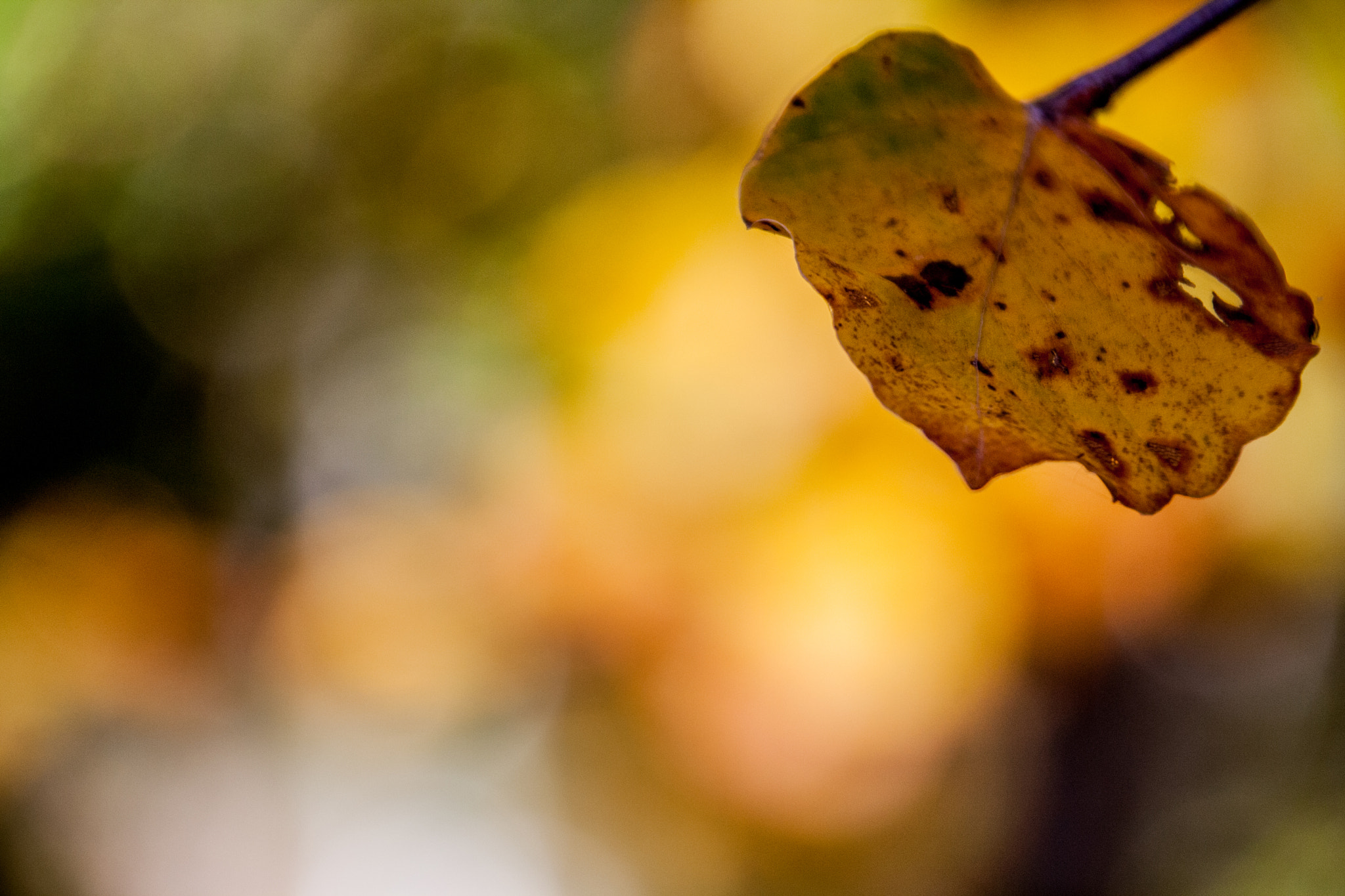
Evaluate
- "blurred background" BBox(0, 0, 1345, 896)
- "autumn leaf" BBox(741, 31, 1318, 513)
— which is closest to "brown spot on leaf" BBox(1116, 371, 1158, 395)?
"autumn leaf" BBox(741, 31, 1318, 513)

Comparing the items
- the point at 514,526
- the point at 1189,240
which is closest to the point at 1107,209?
the point at 1189,240

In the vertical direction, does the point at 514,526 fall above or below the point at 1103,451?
below

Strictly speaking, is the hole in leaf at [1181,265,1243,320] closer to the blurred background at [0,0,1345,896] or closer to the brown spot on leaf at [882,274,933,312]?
the brown spot on leaf at [882,274,933,312]

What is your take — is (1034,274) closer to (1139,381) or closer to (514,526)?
(1139,381)

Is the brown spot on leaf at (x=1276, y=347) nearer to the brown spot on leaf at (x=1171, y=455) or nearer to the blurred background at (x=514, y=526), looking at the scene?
the brown spot on leaf at (x=1171, y=455)

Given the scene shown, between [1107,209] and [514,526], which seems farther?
→ [514,526]

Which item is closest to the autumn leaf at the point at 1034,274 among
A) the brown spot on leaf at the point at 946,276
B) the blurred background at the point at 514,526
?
the brown spot on leaf at the point at 946,276

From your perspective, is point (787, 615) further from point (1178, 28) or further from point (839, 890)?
point (1178, 28)

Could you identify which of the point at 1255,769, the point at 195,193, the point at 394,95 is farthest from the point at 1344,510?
the point at 195,193
